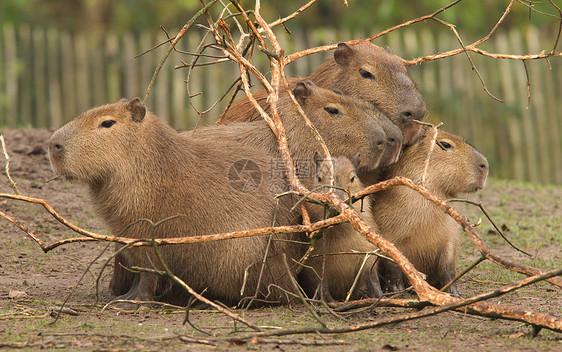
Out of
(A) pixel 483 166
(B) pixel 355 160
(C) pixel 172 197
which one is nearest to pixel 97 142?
(C) pixel 172 197

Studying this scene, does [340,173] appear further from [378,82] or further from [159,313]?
[159,313]

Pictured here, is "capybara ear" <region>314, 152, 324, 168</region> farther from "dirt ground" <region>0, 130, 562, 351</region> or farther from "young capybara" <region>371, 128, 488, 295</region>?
"dirt ground" <region>0, 130, 562, 351</region>

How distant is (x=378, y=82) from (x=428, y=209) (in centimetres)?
81

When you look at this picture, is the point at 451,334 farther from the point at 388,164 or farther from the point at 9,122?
the point at 9,122

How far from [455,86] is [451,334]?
26.0 feet

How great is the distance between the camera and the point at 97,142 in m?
3.93

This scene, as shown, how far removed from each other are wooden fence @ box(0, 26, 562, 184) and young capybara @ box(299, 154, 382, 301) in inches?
255

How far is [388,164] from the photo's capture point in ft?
14.5

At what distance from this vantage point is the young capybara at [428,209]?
4.44 m

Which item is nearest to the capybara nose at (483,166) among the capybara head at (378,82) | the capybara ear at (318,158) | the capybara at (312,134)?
the capybara head at (378,82)

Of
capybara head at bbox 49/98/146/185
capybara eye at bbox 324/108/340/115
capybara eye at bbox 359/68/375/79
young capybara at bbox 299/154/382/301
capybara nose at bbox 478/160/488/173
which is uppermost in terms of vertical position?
capybara eye at bbox 359/68/375/79

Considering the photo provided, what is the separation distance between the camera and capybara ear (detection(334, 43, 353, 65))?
4.79 m

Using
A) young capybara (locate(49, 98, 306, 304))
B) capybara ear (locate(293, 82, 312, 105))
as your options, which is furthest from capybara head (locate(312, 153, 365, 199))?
capybara ear (locate(293, 82, 312, 105))

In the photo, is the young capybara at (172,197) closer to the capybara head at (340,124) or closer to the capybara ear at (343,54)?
the capybara head at (340,124)
